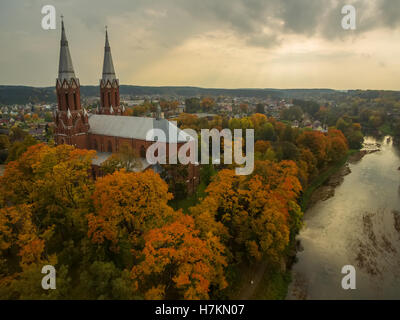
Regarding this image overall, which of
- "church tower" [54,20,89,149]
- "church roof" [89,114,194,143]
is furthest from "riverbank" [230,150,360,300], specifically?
"church tower" [54,20,89,149]

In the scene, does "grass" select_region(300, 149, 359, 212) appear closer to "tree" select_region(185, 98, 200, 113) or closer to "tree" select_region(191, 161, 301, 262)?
"tree" select_region(191, 161, 301, 262)

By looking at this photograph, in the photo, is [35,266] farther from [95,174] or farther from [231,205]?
[95,174]

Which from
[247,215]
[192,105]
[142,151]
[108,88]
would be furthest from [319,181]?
[192,105]

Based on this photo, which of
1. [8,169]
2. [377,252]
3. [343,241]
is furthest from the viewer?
[343,241]

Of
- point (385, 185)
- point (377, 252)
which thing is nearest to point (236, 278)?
point (377, 252)

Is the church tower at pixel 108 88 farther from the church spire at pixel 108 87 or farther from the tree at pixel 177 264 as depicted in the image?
the tree at pixel 177 264

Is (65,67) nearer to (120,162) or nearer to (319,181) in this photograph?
(120,162)
